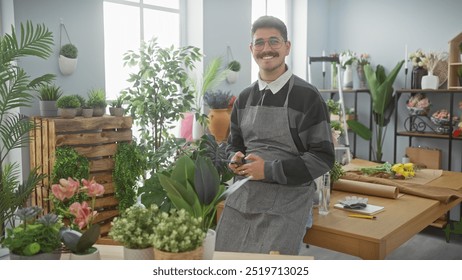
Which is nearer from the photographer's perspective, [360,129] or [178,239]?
[178,239]

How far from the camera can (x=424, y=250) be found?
3.73 meters

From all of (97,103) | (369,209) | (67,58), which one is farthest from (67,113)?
(369,209)

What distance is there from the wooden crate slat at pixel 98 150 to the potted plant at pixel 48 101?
12.4 inches

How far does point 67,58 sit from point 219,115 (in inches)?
54.2

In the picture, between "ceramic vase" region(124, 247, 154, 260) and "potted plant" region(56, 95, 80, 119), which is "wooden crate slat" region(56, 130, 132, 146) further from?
"ceramic vase" region(124, 247, 154, 260)

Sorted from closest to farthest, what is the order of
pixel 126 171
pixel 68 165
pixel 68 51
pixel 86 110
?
pixel 68 165
pixel 86 110
pixel 68 51
pixel 126 171

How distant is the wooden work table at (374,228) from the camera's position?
190 cm

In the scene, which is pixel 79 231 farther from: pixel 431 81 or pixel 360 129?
pixel 360 129

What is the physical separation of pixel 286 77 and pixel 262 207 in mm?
566

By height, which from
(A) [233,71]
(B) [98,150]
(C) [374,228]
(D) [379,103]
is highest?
(A) [233,71]

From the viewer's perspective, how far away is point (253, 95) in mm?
2145

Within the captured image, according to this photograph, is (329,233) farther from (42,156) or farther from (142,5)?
(142,5)

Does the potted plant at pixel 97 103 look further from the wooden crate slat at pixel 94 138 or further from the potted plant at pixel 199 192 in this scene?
the potted plant at pixel 199 192

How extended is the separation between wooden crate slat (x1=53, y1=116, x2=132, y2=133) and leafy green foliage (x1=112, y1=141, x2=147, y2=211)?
0.53ft
